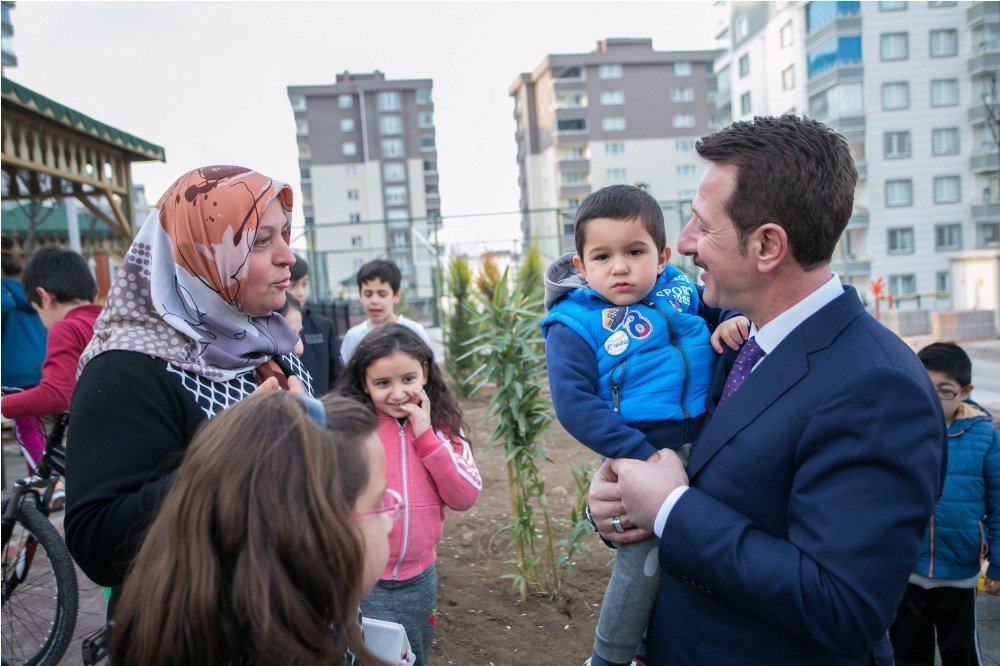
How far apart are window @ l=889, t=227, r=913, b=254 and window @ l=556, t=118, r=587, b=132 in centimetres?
2754

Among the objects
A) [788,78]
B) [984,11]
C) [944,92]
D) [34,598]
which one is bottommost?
[34,598]

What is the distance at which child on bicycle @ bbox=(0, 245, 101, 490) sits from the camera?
3361 millimetres

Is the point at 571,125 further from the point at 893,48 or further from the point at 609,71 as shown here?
the point at 893,48

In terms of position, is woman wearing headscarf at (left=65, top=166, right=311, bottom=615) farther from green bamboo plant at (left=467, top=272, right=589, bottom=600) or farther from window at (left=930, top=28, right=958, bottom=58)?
window at (left=930, top=28, right=958, bottom=58)

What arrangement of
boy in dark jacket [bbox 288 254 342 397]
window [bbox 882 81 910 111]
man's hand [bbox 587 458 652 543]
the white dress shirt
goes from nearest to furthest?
the white dress shirt < man's hand [bbox 587 458 652 543] < boy in dark jacket [bbox 288 254 342 397] < window [bbox 882 81 910 111]

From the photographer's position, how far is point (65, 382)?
11.3 feet

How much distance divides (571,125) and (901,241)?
28706 millimetres

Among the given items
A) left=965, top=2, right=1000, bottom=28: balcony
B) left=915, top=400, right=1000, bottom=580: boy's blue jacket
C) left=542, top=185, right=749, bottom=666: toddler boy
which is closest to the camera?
left=542, top=185, right=749, bottom=666: toddler boy

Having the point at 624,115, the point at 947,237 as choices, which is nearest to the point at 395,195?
the point at 624,115

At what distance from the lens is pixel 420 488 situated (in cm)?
260

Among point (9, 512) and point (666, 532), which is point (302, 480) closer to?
point (666, 532)

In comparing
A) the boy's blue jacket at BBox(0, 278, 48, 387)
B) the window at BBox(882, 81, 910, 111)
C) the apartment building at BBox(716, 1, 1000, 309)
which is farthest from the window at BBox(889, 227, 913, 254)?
the boy's blue jacket at BBox(0, 278, 48, 387)

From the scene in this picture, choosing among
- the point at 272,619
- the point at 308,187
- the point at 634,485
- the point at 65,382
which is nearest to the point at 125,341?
the point at 272,619

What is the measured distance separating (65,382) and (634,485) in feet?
10.2
